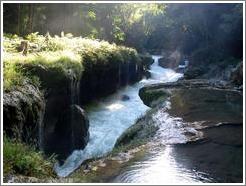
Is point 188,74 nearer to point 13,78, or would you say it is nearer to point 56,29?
point 56,29

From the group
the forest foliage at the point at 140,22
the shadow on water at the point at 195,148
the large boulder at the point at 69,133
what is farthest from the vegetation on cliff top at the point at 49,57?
the forest foliage at the point at 140,22

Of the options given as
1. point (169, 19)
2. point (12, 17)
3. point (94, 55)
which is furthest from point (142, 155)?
point (169, 19)

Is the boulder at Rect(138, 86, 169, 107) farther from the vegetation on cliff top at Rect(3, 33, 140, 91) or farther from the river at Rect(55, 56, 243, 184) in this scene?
the vegetation on cliff top at Rect(3, 33, 140, 91)

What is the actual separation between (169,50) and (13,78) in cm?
4668

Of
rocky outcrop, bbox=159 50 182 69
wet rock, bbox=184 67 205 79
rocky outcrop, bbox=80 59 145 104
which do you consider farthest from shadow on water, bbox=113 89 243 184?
rocky outcrop, bbox=159 50 182 69

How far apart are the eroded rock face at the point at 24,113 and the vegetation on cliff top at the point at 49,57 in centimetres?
24

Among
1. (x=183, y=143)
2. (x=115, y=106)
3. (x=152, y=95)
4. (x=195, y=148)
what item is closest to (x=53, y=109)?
(x=183, y=143)

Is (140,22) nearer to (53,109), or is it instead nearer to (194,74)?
(194,74)

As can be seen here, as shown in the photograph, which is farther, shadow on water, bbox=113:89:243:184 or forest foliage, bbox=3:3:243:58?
forest foliage, bbox=3:3:243:58

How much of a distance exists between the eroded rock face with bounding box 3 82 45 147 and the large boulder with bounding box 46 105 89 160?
247cm

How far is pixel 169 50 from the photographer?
54.3 meters

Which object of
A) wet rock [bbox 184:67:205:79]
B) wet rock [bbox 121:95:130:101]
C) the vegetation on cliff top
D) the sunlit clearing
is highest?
the vegetation on cliff top

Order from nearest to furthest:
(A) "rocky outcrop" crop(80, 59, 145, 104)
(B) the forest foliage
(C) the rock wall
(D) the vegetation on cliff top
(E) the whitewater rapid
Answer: (C) the rock wall → (D) the vegetation on cliff top → (E) the whitewater rapid → (A) "rocky outcrop" crop(80, 59, 145, 104) → (B) the forest foliage

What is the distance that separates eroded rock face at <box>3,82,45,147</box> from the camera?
7.51m
